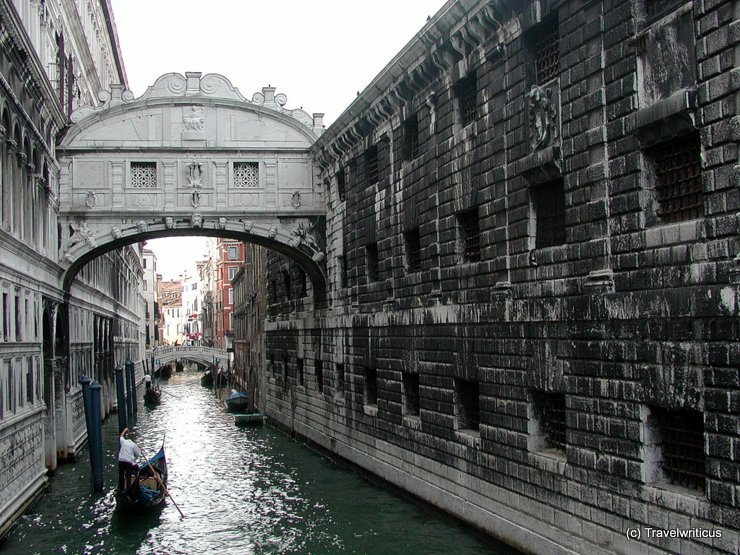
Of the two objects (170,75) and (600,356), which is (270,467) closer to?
(170,75)

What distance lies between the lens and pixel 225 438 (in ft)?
93.9

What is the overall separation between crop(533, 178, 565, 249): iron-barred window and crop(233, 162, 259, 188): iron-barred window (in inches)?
493

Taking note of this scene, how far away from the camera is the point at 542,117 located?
1169 cm

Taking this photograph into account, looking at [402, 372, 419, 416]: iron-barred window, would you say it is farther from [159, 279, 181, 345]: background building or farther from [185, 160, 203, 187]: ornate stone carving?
[159, 279, 181, 345]: background building

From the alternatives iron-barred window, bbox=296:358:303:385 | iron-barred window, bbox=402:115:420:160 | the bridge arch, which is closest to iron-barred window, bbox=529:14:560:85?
iron-barred window, bbox=402:115:420:160

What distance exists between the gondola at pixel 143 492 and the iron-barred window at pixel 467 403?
6338 mm

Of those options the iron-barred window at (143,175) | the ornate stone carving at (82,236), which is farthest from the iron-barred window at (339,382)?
the ornate stone carving at (82,236)

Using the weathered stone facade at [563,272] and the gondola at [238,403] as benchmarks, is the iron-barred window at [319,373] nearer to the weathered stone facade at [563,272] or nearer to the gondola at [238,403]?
the weathered stone facade at [563,272]

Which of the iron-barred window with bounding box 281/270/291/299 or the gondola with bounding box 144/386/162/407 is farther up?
the iron-barred window with bounding box 281/270/291/299

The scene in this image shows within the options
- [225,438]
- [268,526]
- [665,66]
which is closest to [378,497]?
[268,526]

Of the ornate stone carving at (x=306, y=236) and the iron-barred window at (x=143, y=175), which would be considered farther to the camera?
the ornate stone carving at (x=306, y=236)

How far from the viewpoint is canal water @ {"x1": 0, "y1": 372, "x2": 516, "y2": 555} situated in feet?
45.6

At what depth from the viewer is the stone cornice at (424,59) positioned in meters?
13.1

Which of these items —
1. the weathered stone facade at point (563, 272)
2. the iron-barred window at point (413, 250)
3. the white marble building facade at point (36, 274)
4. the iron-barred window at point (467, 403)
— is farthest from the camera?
the iron-barred window at point (413, 250)
